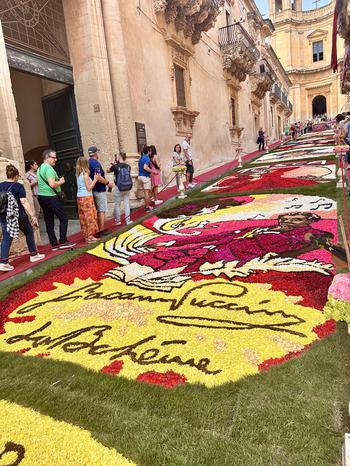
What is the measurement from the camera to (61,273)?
5039mm

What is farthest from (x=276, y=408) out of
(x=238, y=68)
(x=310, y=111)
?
(x=310, y=111)

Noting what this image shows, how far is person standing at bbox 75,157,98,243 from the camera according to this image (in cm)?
639

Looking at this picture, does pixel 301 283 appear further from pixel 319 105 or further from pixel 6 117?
pixel 319 105

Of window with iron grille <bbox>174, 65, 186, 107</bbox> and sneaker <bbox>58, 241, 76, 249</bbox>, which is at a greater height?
window with iron grille <bbox>174, 65, 186, 107</bbox>

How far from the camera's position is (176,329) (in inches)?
119

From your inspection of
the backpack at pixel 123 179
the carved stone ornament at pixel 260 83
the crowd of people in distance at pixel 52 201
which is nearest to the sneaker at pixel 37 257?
the crowd of people in distance at pixel 52 201

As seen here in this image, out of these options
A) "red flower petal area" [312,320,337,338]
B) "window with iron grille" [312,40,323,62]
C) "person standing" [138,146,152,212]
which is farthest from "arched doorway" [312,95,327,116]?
"red flower petal area" [312,320,337,338]

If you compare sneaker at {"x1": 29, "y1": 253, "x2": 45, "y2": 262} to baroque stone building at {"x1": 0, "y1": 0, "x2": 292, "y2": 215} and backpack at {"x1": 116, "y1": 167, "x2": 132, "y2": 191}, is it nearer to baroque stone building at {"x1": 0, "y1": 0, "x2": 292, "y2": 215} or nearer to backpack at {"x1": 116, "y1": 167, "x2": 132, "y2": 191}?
baroque stone building at {"x1": 0, "y1": 0, "x2": 292, "y2": 215}

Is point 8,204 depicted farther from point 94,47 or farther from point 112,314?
point 94,47

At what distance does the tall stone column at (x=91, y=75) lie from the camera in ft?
30.5

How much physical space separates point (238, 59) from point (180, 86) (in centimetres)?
793

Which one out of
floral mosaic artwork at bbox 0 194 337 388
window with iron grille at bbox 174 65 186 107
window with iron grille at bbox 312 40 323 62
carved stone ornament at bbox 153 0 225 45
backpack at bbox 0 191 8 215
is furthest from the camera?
window with iron grille at bbox 312 40 323 62

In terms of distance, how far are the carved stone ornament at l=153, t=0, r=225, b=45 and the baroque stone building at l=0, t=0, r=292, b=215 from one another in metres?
0.04

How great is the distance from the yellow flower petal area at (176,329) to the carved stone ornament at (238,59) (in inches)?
757
